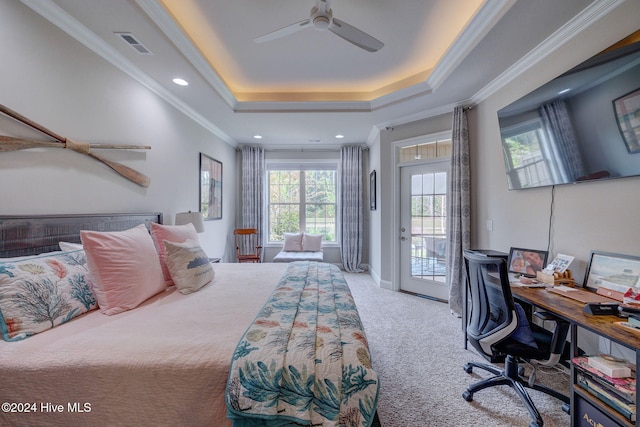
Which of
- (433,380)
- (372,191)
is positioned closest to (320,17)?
(433,380)

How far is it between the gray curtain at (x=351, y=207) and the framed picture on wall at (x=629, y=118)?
13.0 feet

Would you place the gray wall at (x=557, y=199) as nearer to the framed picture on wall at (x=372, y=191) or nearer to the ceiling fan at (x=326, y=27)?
the ceiling fan at (x=326, y=27)

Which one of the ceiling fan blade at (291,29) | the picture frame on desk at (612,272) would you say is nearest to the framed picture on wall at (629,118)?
the picture frame on desk at (612,272)

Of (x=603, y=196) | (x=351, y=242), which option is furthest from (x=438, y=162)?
(x=351, y=242)

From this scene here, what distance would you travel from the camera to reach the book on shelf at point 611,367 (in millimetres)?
1172

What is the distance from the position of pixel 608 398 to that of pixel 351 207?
4310 millimetres

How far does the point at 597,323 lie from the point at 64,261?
2.93 meters

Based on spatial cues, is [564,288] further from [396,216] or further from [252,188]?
[252,188]

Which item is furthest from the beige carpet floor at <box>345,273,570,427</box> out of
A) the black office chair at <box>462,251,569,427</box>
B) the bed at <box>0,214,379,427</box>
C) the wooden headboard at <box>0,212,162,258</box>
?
the wooden headboard at <box>0,212,162,258</box>

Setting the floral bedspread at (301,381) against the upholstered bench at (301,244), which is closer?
the floral bedspread at (301,381)

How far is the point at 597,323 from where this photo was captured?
125cm

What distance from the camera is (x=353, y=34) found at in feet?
6.25

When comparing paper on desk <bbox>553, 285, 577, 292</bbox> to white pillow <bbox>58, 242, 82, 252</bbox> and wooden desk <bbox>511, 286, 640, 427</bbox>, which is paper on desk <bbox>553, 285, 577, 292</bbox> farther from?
white pillow <bbox>58, 242, 82, 252</bbox>

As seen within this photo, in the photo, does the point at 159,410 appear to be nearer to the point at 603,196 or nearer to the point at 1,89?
the point at 1,89
